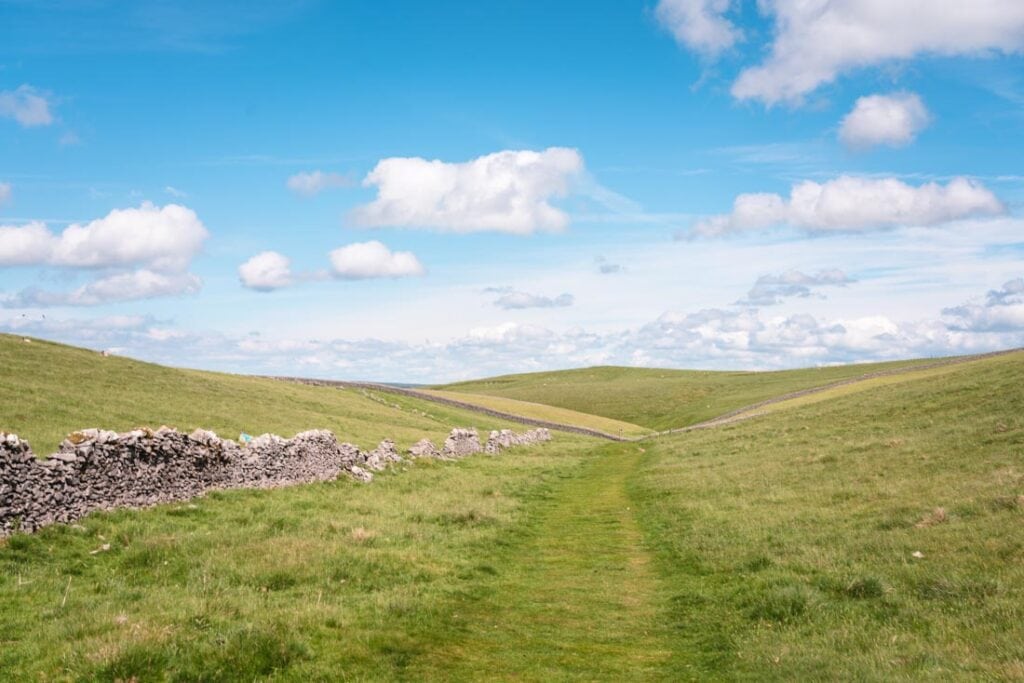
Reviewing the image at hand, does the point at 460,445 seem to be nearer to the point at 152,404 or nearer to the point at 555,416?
the point at 152,404

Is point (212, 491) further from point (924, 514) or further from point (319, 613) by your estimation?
point (924, 514)

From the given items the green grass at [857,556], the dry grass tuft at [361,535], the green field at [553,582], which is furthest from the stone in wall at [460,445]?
the dry grass tuft at [361,535]

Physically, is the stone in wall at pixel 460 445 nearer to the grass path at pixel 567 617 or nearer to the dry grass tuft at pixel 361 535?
the grass path at pixel 567 617

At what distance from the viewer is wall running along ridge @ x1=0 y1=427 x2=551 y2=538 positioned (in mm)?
15955

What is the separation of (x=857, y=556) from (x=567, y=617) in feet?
21.0

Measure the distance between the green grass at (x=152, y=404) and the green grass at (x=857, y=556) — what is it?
22.1 m

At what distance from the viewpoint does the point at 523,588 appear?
15.5 meters

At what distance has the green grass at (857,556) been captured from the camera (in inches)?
402

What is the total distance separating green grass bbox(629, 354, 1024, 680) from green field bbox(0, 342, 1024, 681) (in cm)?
6

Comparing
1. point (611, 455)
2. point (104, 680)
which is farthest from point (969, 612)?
point (611, 455)

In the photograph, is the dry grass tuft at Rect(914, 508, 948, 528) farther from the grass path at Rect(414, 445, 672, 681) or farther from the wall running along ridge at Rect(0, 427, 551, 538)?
the wall running along ridge at Rect(0, 427, 551, 538)

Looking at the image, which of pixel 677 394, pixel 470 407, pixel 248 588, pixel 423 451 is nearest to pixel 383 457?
pixel 423 451

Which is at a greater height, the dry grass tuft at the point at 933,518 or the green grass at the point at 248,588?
the dry grass tuft at the point at 933,518

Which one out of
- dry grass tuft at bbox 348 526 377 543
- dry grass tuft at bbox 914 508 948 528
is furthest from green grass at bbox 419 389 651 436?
dry grass tuft at bbox 348 526 377 543
